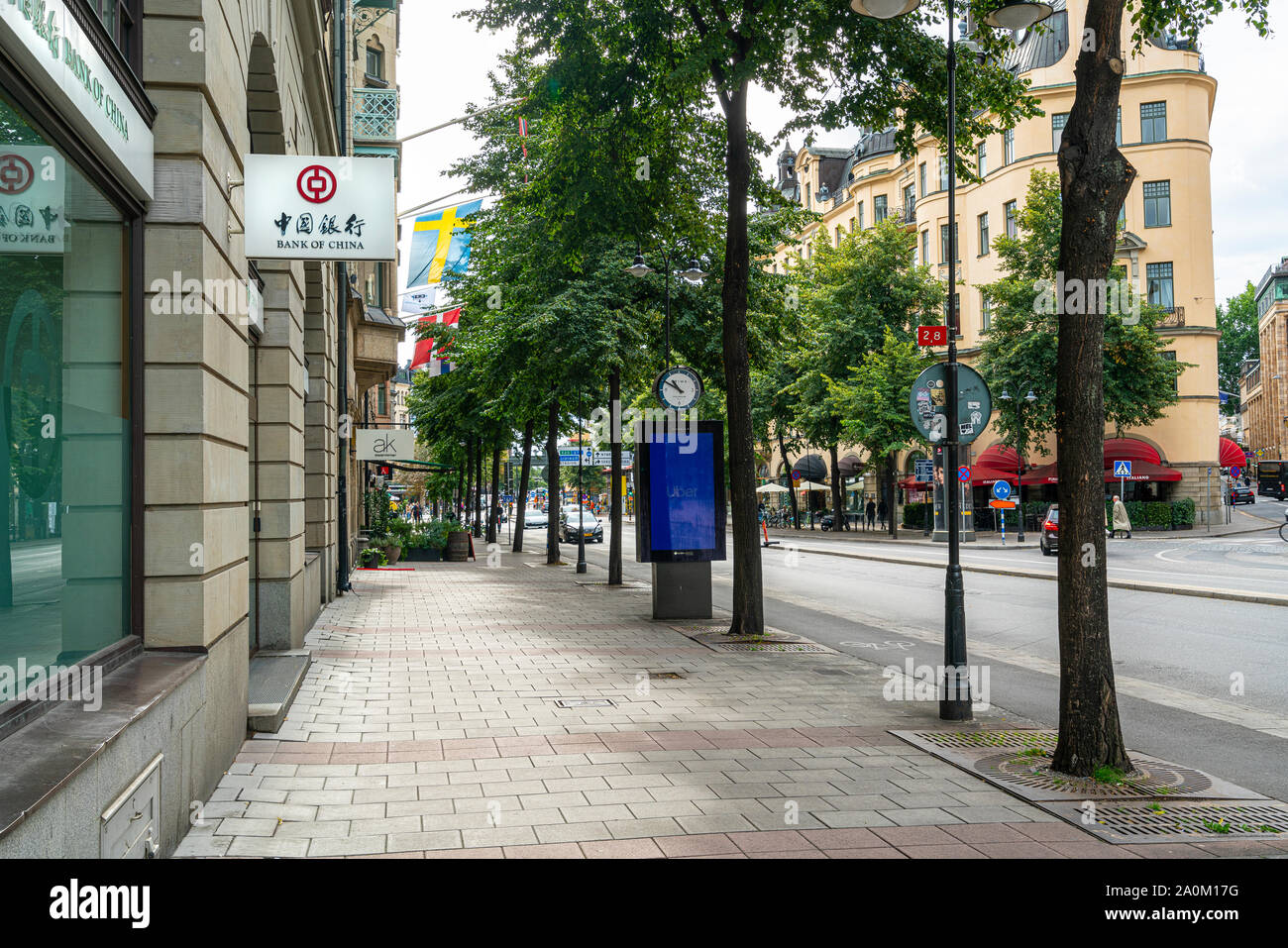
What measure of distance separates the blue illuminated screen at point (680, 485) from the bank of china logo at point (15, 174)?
11733 mm

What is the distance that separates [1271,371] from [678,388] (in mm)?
113702

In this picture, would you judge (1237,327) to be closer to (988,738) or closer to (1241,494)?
(1241,494)

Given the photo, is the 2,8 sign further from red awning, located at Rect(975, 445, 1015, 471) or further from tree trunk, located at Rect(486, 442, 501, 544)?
red awning, located at Rect(975, 445, 1015, 471)

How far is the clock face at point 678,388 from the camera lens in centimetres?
1568

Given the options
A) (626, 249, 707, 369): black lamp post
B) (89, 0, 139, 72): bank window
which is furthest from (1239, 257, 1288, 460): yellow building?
(89, 0, 139, 72): bank window

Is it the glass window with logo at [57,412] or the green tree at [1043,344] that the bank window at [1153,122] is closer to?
the green tree at [1043,344]

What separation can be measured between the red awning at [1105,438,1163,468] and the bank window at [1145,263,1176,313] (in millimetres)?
7019

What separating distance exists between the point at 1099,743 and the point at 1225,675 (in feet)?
17.7

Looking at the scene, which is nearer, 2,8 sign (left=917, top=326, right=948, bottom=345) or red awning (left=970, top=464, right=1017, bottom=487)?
2,8 sign (left=917, top=326, right=948, bottom=345)

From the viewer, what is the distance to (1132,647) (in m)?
13.2

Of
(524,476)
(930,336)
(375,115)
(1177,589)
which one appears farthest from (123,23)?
(524,476)

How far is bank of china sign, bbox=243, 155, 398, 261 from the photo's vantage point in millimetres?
7309
